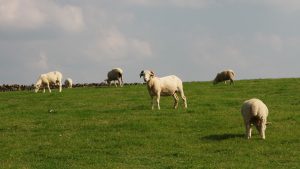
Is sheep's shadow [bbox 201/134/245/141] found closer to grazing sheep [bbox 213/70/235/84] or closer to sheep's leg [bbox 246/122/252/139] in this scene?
sheep's leg [bbox 246/122/252/139]

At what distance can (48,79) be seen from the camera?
155 feet

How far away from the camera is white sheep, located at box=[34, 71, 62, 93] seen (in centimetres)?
4650

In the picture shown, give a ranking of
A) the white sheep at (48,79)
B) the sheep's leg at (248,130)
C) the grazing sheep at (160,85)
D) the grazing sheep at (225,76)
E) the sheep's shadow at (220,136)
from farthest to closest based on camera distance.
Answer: the grazing sheep at (225,76)
the white sheep at (48,79)
the grazing sheep at (160,85)
the sheep's shadow at (220,136)
the sheep's leg at (248,130)

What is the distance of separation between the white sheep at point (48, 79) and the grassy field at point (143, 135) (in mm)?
10041

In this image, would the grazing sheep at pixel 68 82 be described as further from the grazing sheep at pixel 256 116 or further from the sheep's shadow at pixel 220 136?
the grazing sheep at pixel 256 116

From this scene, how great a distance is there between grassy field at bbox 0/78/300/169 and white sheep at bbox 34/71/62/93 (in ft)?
32.9

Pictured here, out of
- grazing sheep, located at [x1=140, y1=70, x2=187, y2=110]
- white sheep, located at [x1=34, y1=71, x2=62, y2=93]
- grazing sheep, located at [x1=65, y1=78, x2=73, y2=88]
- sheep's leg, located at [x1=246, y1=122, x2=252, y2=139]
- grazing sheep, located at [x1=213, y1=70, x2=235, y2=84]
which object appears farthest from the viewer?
grazing sheep, located at [x1=65, y1=78, x2=73, y2=88]

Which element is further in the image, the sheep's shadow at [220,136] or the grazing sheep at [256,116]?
the sheep's shadow at [220,136]

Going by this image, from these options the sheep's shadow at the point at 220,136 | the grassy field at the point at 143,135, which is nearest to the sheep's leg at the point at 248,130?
the grassy field at the point at 143,135

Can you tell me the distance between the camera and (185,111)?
93.8ft

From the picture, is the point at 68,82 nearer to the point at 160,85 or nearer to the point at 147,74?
the point at 147,74

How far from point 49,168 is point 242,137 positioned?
8134 mm

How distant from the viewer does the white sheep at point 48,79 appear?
46.5 meters

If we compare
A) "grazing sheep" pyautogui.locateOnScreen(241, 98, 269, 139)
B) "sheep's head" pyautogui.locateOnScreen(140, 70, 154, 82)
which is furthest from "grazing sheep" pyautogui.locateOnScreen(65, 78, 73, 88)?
"grazing sheep" pyautogui.locateOnScreen(241, 98, 269, 139)
